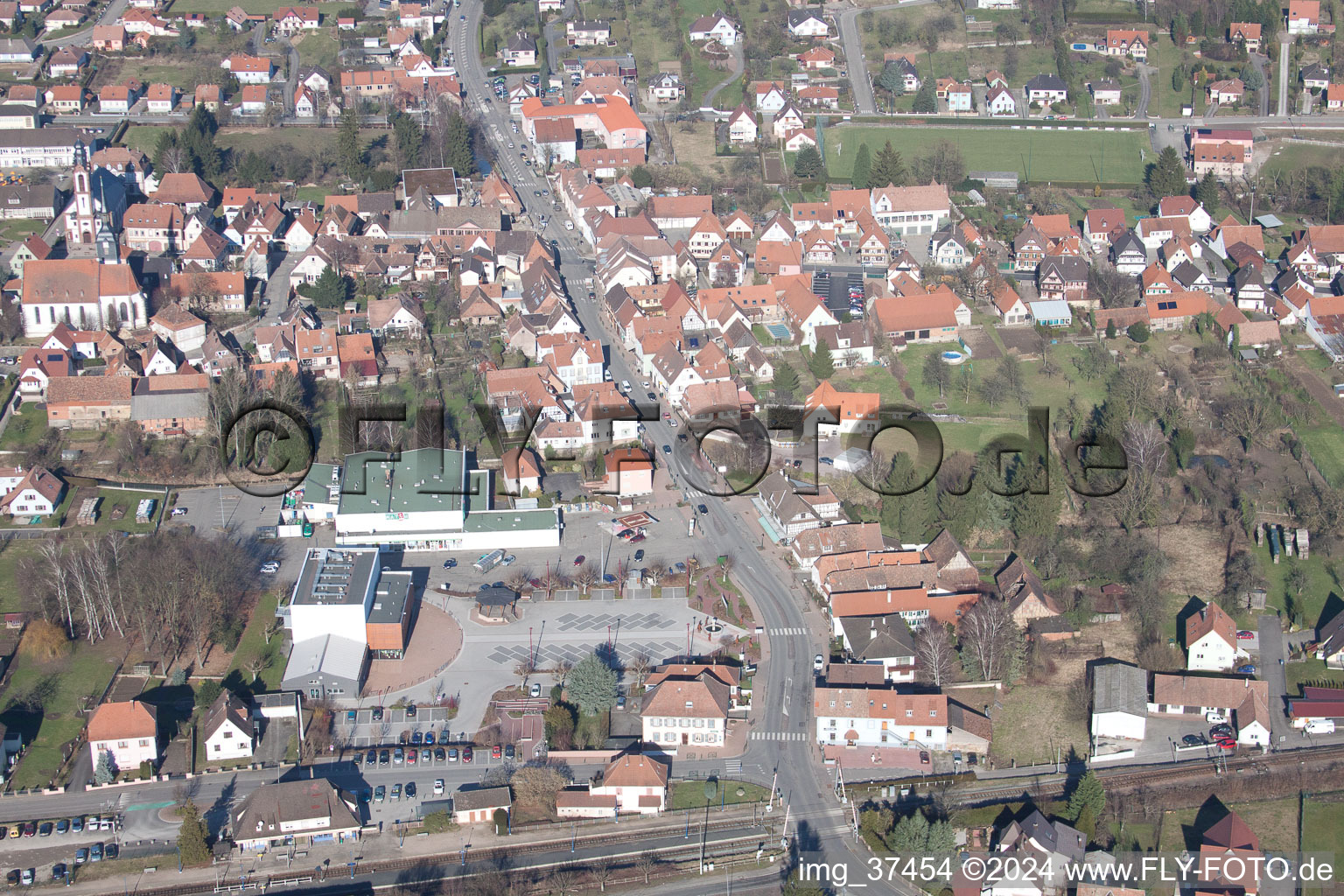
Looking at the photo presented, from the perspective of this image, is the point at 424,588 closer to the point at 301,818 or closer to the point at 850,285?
the point at 301,818

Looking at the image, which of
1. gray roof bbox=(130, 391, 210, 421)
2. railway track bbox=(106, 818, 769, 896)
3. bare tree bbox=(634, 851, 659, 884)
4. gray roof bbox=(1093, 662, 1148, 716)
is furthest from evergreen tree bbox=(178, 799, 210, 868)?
gray roof bbox=(1093, 662, 1148, 716)

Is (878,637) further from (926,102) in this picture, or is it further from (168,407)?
(926,102)

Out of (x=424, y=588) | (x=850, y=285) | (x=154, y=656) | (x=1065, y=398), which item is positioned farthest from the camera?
(x=850, y=285)

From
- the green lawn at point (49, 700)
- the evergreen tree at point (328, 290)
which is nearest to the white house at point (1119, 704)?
the green lawn at point (49, 700)

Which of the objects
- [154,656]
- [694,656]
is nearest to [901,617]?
[694,656]

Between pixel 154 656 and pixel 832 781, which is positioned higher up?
pixel 154 656

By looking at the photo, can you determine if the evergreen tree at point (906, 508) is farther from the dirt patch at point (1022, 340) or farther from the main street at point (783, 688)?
the dirt patch at point (1022, 340)
